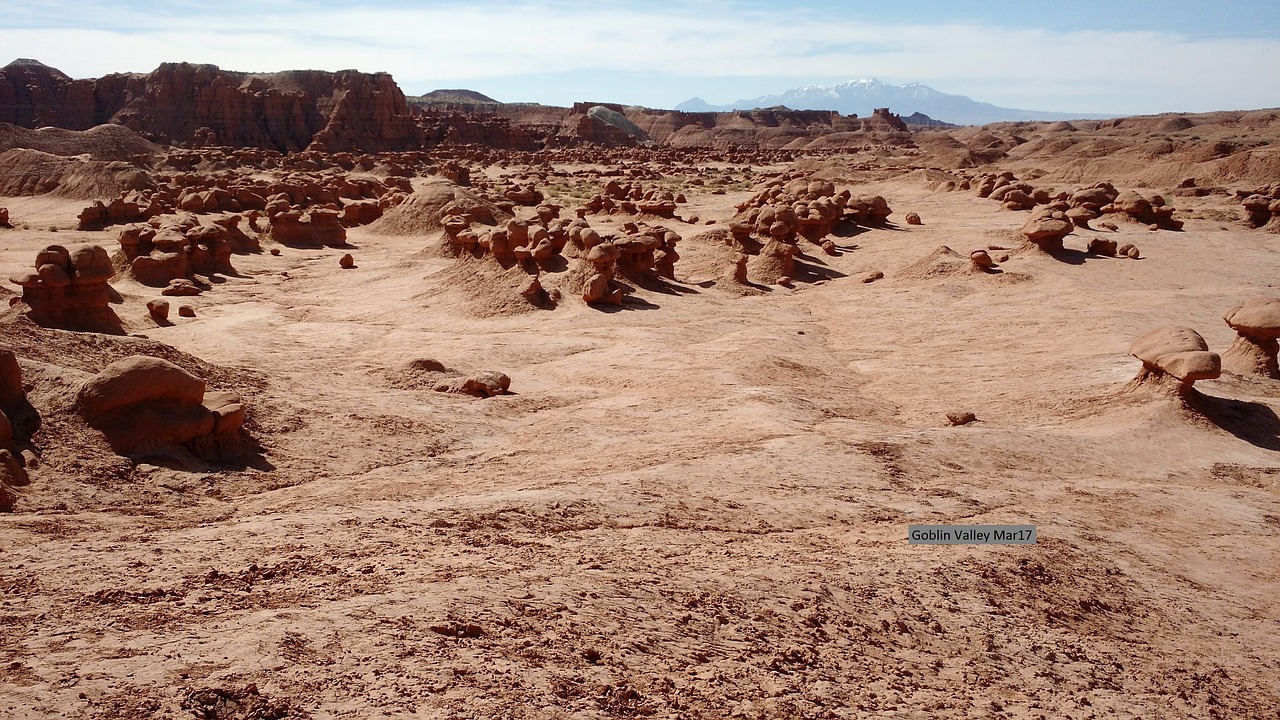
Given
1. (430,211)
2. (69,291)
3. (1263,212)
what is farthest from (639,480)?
(1263,212)

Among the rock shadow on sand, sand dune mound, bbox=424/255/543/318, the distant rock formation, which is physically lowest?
the rock shadow on sand

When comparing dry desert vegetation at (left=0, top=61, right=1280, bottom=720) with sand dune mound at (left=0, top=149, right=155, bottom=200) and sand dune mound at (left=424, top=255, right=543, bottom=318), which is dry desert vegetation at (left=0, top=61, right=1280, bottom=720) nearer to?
A: sand dune mound at (left=424, top=255, right=543, bottom=318)

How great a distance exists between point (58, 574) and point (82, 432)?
3.03 metres

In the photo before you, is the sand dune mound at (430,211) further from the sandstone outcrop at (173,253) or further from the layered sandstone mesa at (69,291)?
the layered sandstone mesa at (69,291)

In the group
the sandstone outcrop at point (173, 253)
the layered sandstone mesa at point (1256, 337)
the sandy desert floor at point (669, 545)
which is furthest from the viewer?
the sandstone outcrop at point (173, 253)

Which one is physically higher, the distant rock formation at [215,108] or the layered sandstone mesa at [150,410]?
the distant rock formation at [215,108]

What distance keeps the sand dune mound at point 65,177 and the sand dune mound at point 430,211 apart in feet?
44.4

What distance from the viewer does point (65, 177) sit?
36.7 meters

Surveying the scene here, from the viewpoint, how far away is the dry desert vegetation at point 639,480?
4.67 m

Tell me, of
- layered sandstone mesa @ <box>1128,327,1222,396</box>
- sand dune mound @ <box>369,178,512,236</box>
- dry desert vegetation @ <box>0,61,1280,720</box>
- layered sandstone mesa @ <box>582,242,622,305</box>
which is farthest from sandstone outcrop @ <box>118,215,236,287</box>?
layered sandstone mesa @ <box>1128,327,1222,396</box>

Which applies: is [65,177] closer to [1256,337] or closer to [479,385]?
[479,385]

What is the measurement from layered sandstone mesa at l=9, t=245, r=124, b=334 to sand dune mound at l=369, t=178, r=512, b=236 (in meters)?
15.4

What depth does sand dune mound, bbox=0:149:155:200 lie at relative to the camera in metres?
35.6

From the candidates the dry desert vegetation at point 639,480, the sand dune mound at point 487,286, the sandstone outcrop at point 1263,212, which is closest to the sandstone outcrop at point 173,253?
the dry desert vegetation at point 639,480
